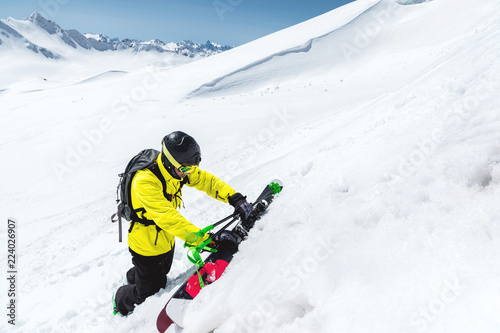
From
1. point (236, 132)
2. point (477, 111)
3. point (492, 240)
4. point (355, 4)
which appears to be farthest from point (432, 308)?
point (355, 4)

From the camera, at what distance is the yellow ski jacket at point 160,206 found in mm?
3365

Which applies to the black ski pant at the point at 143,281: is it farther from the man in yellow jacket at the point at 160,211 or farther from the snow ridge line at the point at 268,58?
the snow ridge line at the point at 268,58

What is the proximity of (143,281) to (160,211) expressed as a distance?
1.39 metres

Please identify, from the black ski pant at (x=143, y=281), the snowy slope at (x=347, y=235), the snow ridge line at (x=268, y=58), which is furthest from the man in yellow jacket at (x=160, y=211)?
the snow ridge line at (x=268, y=58)

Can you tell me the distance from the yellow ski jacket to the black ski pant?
0.14 m

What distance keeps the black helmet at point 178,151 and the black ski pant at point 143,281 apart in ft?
4.76

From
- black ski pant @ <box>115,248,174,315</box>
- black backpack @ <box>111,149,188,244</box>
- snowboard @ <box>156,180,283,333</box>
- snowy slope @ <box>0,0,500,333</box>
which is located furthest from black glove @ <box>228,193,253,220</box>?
black ski pant @ <box>115,248,174,315</box>

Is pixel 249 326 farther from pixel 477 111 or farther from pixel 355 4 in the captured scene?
pixel 355 4

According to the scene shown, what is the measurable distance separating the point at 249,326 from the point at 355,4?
43.8 metres

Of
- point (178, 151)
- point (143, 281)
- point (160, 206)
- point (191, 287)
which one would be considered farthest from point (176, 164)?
point (143, 281)

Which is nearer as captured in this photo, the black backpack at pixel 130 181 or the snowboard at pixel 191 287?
the snowboard at pixel 191 287

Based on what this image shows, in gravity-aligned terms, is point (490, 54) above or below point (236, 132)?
above

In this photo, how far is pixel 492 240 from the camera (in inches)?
71.8

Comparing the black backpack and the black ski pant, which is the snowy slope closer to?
the black ski pant
